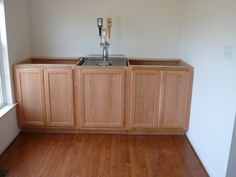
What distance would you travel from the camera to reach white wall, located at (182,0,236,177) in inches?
79.3

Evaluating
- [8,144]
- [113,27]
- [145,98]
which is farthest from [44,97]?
[113,27]

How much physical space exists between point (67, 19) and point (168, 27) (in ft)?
4.86

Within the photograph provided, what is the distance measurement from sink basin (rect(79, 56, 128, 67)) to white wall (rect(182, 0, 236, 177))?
927 millimetres

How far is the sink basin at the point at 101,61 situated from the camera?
10.5ft

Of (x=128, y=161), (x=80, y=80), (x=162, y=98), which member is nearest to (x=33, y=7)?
(x=80, y=80)

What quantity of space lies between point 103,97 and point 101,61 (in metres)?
0.55

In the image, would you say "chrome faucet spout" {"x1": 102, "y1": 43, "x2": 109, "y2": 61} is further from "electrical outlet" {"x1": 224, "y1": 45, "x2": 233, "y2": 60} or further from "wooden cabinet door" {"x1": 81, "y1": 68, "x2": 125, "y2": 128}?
"electrical outlet" {"x1": 224, "y1": 45, "x2": 233, "y2": 60}

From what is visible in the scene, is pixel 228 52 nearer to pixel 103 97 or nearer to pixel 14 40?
pixel 103 97

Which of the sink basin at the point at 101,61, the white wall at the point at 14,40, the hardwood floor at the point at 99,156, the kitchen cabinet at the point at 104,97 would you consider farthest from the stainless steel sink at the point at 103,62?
the hardwood floor at the point at 99,156

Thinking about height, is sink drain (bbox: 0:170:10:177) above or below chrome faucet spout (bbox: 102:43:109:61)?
below

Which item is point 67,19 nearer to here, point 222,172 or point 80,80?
point 80,80

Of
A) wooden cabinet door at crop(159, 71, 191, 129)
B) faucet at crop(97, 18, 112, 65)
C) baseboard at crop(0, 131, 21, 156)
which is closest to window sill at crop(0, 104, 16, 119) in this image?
baseboard at crop(0, 131, 21, 156)

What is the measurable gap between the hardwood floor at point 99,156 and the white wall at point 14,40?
17 cm

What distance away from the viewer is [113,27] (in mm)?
3572
